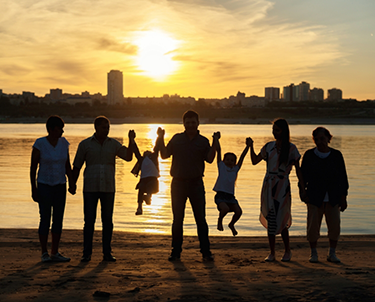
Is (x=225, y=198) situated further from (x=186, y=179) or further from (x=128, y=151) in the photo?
(x=128, y=151)

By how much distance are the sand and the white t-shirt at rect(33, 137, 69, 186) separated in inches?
42.1

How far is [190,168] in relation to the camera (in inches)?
243

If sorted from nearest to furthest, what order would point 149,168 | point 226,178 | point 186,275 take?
point 186,275 → point 226,178 → point 149,168

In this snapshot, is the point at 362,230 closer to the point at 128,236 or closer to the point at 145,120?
the point at 128,236

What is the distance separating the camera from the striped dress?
6152 millimetres

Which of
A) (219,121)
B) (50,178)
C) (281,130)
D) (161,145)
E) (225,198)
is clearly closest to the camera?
(50,178)

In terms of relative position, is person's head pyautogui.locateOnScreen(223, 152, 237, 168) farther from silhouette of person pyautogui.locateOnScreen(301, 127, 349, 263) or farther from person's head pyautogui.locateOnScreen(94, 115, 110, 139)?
person's head pyautogui.locateOnScreen(94, 115, 110, 139)

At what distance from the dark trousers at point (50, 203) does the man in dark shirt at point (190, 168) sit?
1.46m

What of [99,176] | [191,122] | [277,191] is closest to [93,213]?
[99,176]

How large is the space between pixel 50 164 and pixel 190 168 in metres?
1.80

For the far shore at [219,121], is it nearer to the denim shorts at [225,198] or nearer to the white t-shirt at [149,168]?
the white t-shirt at [149,168]

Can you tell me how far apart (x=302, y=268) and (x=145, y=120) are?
427 ft

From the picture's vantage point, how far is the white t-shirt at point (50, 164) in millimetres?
5996

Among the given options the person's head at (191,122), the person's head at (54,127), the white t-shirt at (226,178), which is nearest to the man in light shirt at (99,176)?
the person's head at (54,127)
